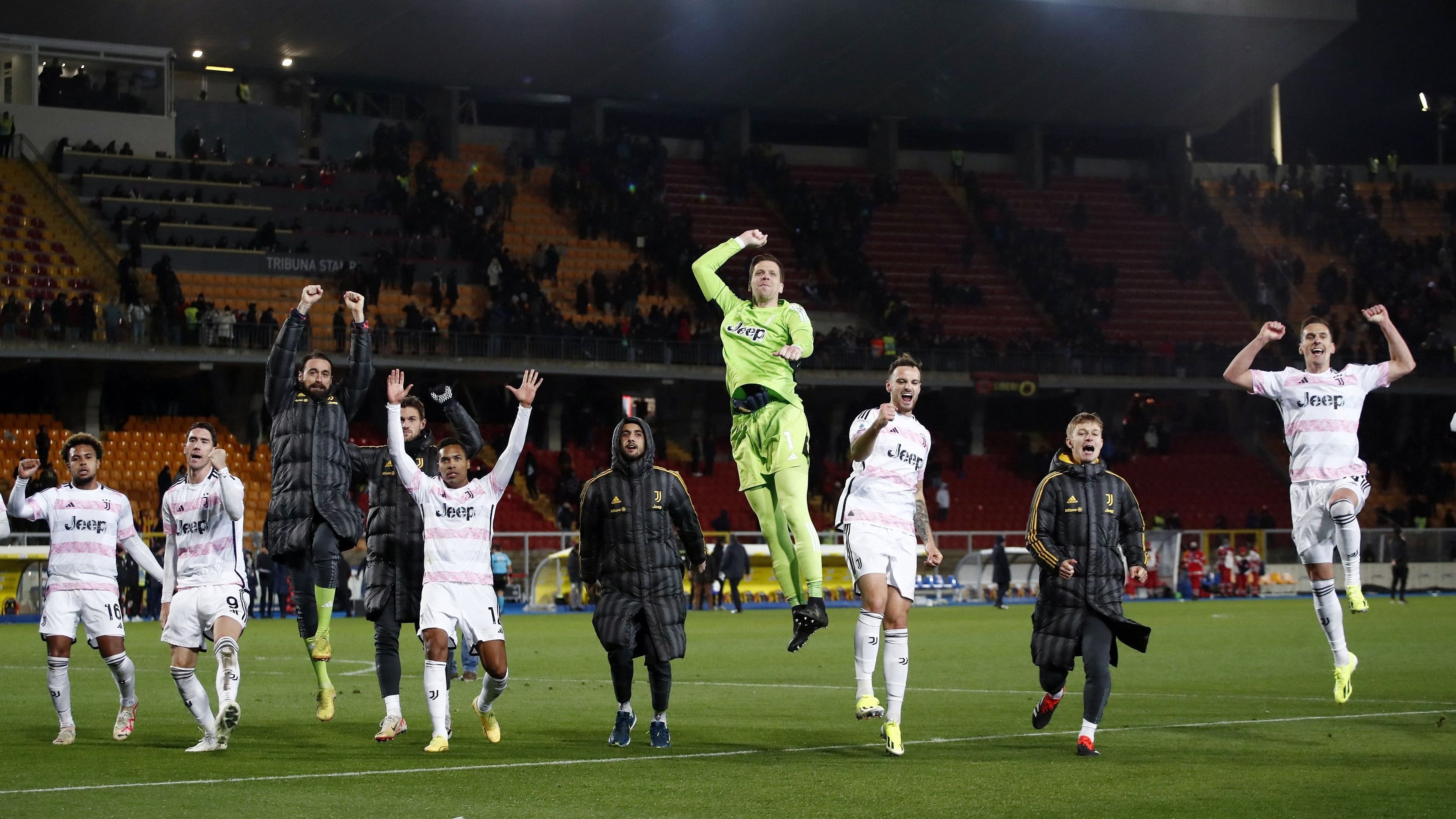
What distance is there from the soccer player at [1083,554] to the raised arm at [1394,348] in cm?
302

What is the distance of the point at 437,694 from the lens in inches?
461

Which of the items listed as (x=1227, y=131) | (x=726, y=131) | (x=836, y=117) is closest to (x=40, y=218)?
(x=726, y=131)

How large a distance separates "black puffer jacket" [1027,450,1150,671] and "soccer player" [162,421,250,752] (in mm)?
5483

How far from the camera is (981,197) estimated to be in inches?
2293

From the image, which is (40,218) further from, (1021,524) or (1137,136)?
(1137,136)

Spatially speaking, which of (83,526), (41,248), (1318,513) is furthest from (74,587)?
(41,248)

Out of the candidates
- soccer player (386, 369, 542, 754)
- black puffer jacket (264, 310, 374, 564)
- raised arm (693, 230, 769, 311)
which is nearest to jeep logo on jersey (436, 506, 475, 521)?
soccer player (386, 369, 542, 754)

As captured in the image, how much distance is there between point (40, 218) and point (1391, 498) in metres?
39.0

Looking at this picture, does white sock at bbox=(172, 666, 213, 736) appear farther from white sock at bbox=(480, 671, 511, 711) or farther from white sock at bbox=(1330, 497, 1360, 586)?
white sock at bbox=(1330, 497, 1360, 586)

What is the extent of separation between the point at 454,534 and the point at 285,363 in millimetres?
2500

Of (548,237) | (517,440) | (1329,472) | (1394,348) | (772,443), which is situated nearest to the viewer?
(517,440)

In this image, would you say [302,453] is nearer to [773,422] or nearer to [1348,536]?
[773,422]

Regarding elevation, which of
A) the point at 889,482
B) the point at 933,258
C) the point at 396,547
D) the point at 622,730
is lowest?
the point at 622,730

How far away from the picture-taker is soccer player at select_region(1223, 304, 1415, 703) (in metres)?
13.9
